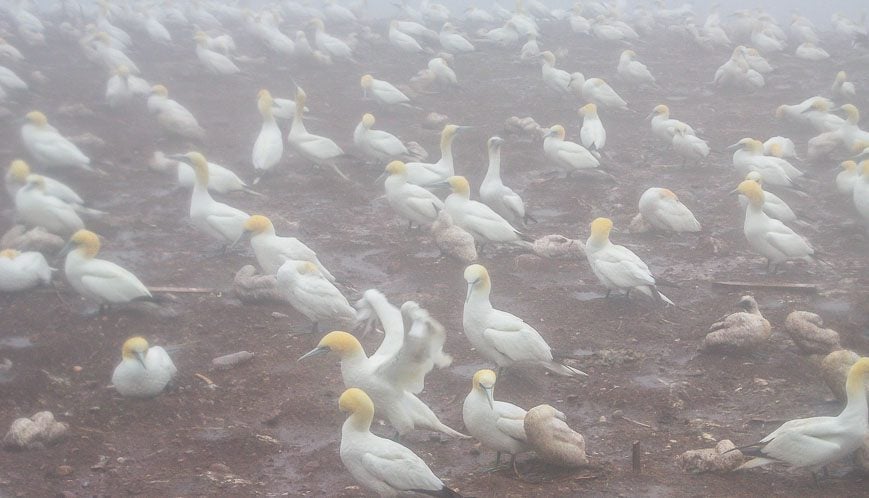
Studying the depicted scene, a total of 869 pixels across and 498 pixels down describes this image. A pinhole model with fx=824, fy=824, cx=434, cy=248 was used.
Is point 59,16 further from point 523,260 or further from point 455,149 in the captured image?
point 523,260

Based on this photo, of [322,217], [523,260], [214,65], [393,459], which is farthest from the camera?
[214,65]

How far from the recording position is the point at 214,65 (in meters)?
21.6

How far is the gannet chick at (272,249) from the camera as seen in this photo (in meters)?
A: 10.2

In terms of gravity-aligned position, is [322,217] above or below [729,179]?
below

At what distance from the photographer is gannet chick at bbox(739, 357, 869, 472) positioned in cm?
585

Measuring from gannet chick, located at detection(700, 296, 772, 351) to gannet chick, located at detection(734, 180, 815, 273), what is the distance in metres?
2.81

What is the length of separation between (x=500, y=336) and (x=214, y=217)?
5.30 metres

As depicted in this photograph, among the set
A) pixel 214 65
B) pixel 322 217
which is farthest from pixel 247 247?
pixel 214 65

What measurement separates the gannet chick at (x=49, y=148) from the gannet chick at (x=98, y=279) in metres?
5.02

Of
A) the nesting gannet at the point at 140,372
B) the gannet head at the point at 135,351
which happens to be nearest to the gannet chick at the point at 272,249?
the nesting gannet at the point at 140,372

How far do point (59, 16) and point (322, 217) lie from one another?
68.3ft

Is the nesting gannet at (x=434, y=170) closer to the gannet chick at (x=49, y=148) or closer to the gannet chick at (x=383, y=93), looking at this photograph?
the gannet chick at (x=383, y=93)

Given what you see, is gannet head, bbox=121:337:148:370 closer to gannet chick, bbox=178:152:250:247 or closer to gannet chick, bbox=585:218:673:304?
gannet chick, bbox=178:152:250:247

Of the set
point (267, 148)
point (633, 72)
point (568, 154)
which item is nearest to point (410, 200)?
Result: point (267, 148)
